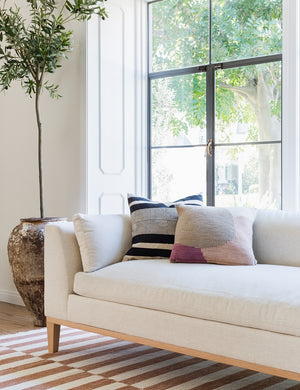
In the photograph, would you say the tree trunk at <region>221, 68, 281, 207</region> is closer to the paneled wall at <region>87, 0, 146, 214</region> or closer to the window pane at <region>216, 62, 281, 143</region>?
the window pane at <region>216, 62, 281, 143</region>

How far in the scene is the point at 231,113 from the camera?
4.17 meters

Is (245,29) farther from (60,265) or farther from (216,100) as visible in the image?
(60,265)

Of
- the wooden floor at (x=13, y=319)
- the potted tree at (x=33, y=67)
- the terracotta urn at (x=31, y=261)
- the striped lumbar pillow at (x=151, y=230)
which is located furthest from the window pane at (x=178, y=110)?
the wooden floor at (x=13, y=319)

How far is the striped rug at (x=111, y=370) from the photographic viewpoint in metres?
2.78

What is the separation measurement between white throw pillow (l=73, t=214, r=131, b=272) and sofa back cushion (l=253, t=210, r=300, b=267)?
2.44ft

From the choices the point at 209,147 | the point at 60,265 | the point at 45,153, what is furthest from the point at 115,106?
the point at 60,265

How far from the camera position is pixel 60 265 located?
3246 mm

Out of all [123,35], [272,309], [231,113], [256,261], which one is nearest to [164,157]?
[231,113]

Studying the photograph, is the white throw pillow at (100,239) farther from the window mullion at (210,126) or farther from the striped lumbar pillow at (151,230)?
the window mullion at (210,126)

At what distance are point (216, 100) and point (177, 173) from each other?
612 millimetres

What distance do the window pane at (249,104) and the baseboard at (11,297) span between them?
77.7 inches

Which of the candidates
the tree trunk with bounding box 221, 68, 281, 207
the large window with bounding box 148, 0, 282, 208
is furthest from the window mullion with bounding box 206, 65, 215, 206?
the tree trunk with bounding box 221, 68, 281, 207

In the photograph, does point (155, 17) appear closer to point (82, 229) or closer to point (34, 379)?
point (82, 229)

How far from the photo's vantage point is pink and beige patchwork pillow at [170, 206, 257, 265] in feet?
10.0
